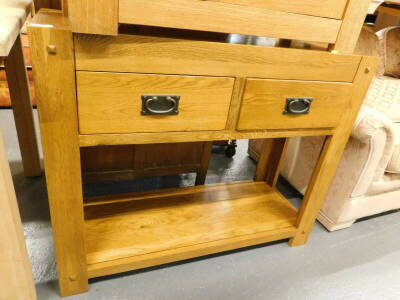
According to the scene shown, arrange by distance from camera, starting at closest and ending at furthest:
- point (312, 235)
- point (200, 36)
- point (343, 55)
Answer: point (343, 55) < point (200, 36) < point (312, 235)

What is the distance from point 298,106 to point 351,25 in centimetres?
26

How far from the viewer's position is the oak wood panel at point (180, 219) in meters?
0.93

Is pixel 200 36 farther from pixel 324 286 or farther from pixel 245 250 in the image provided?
pixel 324 286

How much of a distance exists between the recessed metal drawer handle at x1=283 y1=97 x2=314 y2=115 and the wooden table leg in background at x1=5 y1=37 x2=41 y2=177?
95 cm

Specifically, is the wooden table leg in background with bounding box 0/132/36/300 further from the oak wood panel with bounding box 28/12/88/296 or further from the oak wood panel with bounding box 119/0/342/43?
the oak wood panel with bounding box 119/0/342/43

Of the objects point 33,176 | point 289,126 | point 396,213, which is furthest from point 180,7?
point 396,213

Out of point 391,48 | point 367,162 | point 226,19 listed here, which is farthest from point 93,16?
point 391,48

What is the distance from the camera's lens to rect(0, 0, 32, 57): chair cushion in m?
0.49

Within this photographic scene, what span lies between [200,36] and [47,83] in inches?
20.1

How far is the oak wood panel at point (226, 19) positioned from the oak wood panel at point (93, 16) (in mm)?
25

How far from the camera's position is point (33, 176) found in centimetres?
133

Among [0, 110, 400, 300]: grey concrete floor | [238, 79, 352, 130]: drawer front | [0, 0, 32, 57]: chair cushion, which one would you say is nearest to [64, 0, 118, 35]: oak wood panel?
[0, 0, 32, 57]: chair cushion

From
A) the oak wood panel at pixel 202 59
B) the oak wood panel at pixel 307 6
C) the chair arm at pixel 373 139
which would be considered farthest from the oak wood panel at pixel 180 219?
the oak wood panel at pixel 307 6

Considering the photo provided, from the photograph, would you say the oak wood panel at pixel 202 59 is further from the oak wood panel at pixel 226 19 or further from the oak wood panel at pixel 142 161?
the oak wood panel at pixel 142 161
